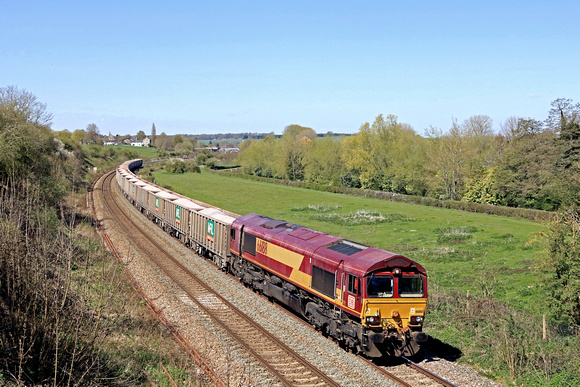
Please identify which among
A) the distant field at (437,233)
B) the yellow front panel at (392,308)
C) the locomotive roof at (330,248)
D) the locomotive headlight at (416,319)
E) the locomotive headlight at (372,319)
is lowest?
the distant field at (437,233)

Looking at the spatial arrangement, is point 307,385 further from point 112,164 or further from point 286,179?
point 112,164

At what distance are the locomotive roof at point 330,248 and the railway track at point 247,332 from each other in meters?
3.59

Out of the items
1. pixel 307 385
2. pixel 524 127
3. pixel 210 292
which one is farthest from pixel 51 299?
pixel 524 127

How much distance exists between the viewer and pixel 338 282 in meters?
15.8

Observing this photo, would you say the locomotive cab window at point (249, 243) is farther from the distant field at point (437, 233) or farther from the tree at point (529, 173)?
the tree at point (529, 173)

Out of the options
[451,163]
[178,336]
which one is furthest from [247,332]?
[451,163]

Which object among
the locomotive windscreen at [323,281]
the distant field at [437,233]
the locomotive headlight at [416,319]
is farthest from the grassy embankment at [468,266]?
the locomotive windscreen at [323,281]

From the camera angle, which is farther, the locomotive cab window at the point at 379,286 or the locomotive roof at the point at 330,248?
→ the locomotive roof at the point at 330,248

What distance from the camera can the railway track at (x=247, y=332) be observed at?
Result: 13.9 meters

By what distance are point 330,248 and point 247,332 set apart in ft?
15.7

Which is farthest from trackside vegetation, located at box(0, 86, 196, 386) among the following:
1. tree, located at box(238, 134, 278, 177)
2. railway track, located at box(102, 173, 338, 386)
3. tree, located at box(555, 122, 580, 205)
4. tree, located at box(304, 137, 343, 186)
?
tree, located at box(238, 134, 278, 177)

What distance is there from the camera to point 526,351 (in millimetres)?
14750

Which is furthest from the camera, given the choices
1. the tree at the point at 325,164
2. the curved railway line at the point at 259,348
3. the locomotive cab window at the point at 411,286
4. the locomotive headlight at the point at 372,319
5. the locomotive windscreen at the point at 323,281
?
the tree at the point at 325,164

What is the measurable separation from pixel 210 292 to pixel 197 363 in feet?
28.1
